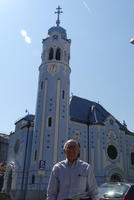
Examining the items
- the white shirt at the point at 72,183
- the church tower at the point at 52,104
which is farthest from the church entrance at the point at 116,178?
the white shirt at the point at 72,183

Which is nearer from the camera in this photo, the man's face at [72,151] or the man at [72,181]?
the man at [72,181]

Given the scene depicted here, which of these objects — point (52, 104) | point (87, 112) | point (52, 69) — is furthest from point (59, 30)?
point (87, 112)

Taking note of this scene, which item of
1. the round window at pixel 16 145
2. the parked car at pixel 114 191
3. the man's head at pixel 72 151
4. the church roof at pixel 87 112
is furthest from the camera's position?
the church roof at pixel 87 112

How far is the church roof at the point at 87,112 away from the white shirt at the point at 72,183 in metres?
31.5

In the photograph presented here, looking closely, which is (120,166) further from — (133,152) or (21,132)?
(21,132)

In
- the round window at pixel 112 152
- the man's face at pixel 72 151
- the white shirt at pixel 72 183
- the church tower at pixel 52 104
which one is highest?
the church tower at pixel 52 104

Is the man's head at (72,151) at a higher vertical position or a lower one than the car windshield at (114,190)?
higher

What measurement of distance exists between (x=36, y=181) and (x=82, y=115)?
13.9 m

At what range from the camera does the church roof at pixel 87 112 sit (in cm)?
3675

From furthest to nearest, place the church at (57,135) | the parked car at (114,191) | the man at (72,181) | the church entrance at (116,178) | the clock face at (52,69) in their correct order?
the clock face at (52,69), the church entrance at (116,178), the church at (57,135), the parked car at (114,191), the man at (72,181)

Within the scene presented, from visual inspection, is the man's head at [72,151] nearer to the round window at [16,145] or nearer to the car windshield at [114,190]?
the car windshield at [114,190]

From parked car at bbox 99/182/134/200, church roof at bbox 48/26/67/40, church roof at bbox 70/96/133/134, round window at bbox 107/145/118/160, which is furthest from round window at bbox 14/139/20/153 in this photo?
parked car at bbox 99/182/134/200

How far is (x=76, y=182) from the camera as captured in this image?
3365mm

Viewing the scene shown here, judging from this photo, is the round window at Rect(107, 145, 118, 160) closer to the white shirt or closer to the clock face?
the clock face
